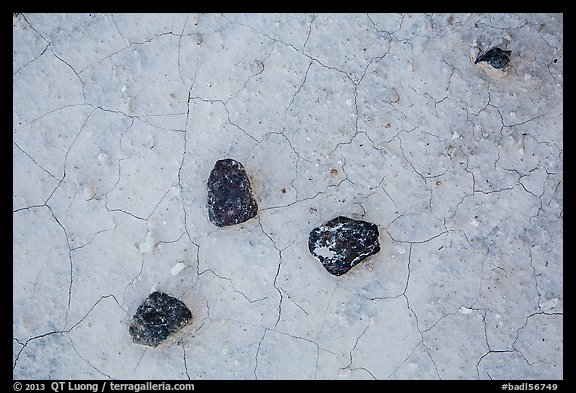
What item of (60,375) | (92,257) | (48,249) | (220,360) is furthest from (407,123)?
(60,375)

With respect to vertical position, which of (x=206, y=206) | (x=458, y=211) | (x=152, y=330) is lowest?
(x=152, y=330)

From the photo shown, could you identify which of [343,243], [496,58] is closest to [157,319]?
[343,243]

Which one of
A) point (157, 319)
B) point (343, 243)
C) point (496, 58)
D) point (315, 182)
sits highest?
point (496, 58)

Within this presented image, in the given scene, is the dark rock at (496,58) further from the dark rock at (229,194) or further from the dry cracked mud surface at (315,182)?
the dark rock at (229,194)

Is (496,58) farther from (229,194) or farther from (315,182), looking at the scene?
(229,194)

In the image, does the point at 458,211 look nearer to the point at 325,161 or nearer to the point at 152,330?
the point at 325,161
